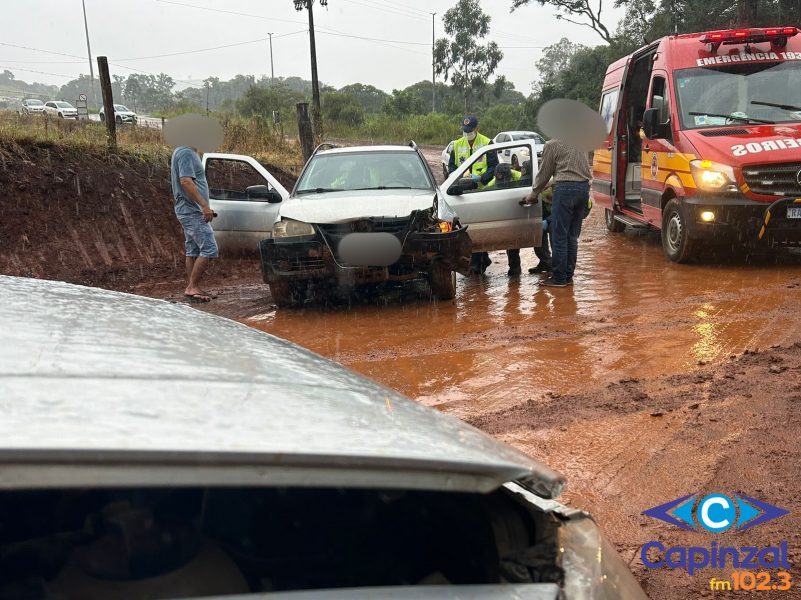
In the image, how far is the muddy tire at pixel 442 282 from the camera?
6.82 metres

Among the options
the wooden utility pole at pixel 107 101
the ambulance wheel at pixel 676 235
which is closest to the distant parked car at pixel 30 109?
the wooden utility pole at pixel 107 101

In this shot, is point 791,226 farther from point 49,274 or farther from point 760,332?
point 49,274

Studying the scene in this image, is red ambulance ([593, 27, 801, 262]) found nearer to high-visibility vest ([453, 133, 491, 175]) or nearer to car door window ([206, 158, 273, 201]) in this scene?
high-visibility vest ([453, 133, 491, 175])

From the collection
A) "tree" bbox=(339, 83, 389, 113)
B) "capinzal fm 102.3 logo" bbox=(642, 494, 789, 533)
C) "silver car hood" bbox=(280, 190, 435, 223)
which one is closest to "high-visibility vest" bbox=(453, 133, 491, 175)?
"silver car hood" bbox=(280, 190, 435, 223)

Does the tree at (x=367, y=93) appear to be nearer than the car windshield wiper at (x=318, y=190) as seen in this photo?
No

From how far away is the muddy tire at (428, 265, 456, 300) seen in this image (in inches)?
268

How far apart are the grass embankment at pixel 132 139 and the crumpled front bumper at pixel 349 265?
5.69 m

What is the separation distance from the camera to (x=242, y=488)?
1.21 meters

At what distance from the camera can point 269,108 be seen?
46.7 m

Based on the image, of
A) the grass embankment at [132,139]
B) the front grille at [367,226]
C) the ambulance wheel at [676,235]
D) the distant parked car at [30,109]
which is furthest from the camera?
the distant parked car at [30,109]

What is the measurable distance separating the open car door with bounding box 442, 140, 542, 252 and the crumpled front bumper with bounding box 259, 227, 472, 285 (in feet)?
3.10

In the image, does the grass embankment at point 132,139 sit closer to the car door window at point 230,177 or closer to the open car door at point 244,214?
the car door window at point 230,177

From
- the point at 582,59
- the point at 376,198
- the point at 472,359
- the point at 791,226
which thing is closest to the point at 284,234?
the point at 376,198

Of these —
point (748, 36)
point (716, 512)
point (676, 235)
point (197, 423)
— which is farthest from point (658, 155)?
point (197, 423)
